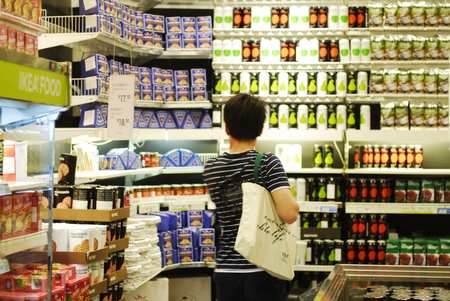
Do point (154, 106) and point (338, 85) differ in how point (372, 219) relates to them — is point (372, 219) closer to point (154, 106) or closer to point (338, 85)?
point (338, 85)

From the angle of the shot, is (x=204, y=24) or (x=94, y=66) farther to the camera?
(x=204, y=24)

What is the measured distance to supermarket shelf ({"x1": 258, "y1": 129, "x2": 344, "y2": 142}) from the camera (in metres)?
7.04

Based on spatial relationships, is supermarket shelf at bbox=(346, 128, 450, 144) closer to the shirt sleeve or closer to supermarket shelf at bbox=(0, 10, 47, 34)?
the shirt sleeve

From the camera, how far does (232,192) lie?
3.00 meters

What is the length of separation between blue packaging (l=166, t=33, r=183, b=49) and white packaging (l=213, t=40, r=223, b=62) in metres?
0.33

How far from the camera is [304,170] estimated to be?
6961 mm

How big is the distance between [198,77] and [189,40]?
36 cm

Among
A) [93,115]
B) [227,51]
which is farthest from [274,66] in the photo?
[93,115]

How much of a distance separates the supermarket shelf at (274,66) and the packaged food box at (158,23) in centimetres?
61

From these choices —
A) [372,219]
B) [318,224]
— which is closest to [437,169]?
[372,219]

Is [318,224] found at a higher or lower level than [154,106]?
lower

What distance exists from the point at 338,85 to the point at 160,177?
2.00 meters

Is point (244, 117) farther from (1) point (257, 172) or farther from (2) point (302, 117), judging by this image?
(2) point (302, 117)

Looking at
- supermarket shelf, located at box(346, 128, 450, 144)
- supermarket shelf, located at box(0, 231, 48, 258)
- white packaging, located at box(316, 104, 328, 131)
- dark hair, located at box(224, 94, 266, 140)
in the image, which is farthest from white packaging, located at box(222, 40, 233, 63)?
supermarket shelf, located at box(0, 231, 48, 258)
